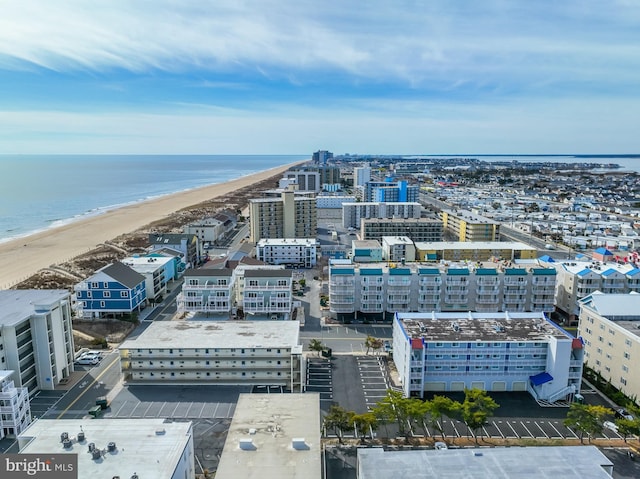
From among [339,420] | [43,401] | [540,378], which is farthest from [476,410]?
[43,401]

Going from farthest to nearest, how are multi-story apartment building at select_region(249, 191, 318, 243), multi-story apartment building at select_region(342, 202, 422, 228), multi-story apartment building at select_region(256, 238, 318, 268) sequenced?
multi-story apartment building at select_region(342, 202, 422, 228) < multi-story apartment building at select_region(249, 191, 318, 243) < multi-story apartment building at select_region(256, 238, 318, 268)

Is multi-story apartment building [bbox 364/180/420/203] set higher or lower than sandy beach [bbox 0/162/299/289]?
higher

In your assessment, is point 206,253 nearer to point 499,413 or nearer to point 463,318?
point 463,318

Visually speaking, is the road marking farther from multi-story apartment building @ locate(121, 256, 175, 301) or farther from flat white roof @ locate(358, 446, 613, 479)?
flat white roof @ locate(358, 446, 613, 479)

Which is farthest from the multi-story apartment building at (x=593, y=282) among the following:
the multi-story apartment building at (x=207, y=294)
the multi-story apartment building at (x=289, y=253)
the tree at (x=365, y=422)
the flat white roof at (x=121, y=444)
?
the flat white roof at (x=121, y=444)

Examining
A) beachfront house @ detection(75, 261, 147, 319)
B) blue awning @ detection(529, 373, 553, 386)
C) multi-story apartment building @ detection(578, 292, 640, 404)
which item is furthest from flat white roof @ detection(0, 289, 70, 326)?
multi-story apartment building @ detection(578, 292, 640, 404)

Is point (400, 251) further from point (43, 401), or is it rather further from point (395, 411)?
point (43, 401)
